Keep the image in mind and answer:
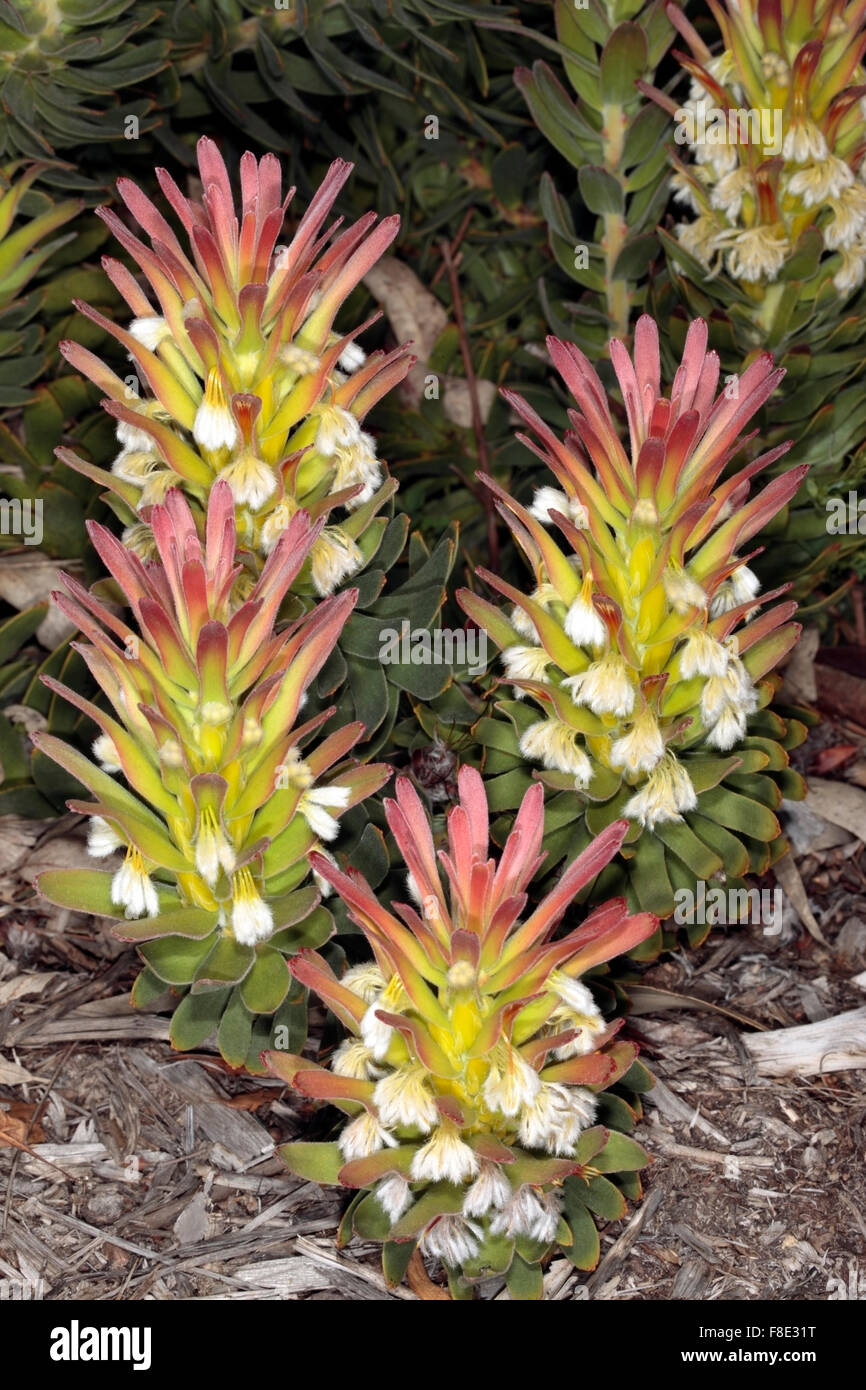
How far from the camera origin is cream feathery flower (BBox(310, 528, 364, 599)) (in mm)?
1700

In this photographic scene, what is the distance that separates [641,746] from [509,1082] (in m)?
0.42

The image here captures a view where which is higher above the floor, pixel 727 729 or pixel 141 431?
pixel 141 431

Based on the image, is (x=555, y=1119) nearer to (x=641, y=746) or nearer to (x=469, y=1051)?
(x=469, y=1051)

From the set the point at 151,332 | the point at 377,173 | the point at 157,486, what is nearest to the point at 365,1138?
the point at 157,486

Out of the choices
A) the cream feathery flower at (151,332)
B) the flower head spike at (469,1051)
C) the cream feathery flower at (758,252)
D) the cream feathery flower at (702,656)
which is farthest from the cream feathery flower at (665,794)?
the cream feathery flower at (758,252)

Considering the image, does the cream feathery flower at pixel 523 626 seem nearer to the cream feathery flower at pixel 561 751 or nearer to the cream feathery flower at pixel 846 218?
the cream feathery flower at pixel 561 751

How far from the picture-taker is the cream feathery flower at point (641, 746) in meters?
1.66

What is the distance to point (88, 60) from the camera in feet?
7.73

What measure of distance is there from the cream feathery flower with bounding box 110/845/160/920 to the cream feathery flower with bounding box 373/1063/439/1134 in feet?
0.99

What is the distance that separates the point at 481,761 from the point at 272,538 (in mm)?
459

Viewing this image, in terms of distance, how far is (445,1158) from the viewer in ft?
Result: 4.56

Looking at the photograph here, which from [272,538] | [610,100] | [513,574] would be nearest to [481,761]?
[272,538]
